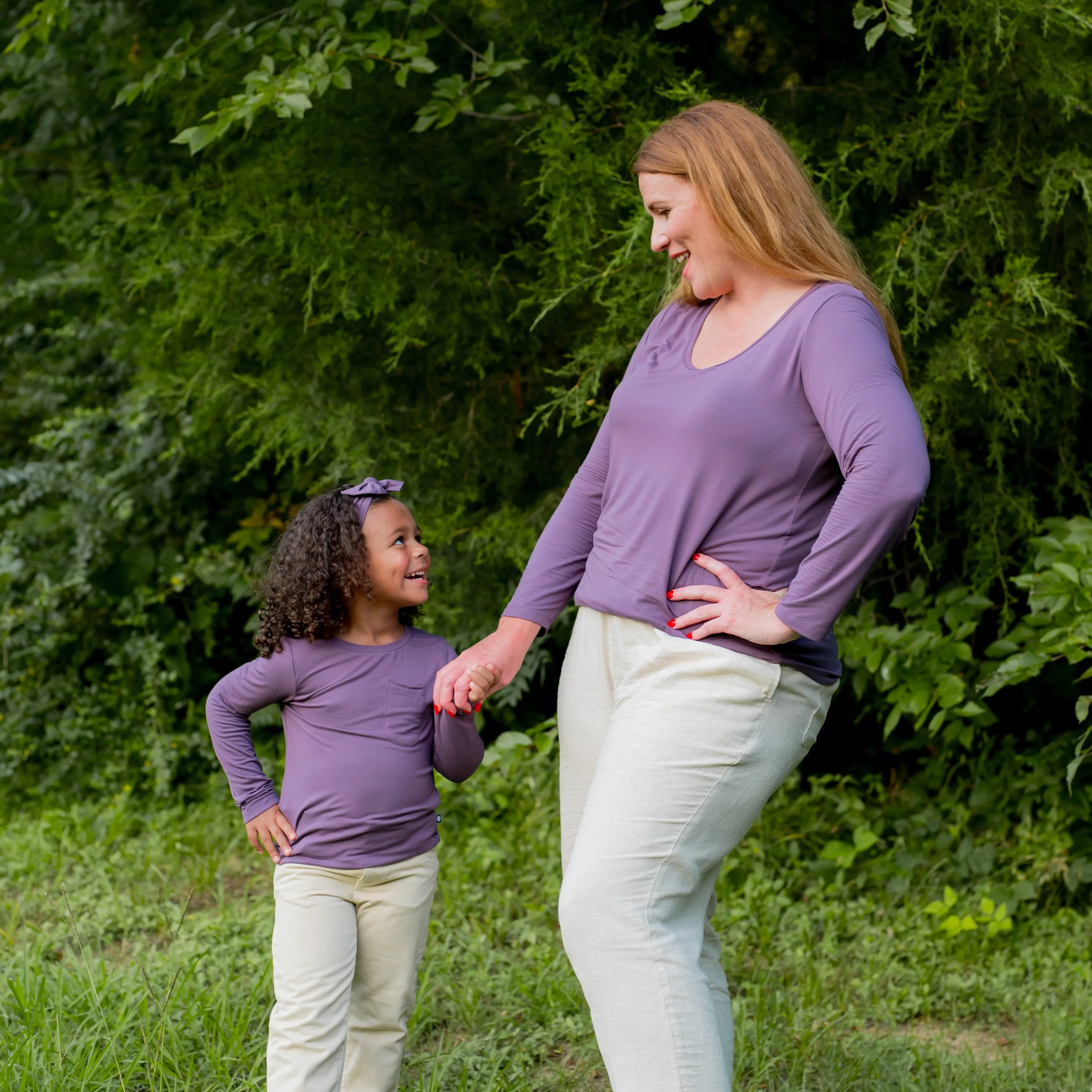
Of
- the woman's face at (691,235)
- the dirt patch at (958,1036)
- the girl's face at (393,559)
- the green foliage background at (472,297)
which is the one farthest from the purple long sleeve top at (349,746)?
the dirt patch at (958,1036)

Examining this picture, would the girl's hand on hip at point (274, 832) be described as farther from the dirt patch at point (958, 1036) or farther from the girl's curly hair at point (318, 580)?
the dirt patch at point (958, 1036)

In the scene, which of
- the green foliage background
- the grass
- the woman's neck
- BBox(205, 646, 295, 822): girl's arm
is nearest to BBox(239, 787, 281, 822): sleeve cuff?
BBox(205, 646, 295, 822): girl's arm

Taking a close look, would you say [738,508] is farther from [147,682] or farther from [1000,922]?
[147,682]

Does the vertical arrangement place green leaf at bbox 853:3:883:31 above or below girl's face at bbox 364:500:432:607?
above

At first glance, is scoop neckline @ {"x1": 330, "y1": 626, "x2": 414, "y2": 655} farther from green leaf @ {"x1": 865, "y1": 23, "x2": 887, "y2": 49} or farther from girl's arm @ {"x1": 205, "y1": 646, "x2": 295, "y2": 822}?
green leaf @ {"x1": 865, "y1": 23, "x2": 887, "y2": 49}

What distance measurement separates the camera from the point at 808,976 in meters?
3.37

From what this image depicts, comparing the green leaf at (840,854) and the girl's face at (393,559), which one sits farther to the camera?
the green leaf at (840,854)

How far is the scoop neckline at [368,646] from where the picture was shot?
233cm

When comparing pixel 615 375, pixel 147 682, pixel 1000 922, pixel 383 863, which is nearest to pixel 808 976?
pixel 1000 922

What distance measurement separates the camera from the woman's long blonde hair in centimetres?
192

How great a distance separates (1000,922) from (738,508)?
90.6 inches

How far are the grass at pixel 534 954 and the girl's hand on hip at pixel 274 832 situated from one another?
22cm

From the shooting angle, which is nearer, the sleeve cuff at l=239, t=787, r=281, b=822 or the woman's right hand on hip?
the woman's right hand on hip

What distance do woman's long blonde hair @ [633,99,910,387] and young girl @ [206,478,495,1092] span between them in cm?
83
